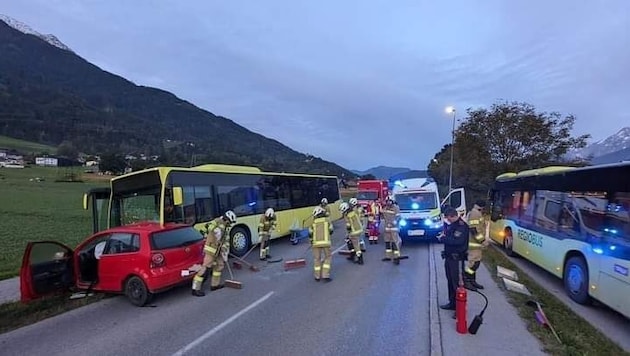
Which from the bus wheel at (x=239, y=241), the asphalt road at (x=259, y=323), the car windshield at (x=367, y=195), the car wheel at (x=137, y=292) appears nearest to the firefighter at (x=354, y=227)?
the asphalt road at (x=259, y=323)

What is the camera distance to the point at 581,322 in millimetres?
7469

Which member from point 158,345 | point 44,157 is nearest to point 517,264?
point 158,345

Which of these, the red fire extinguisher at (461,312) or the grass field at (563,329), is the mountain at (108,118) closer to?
the grass field at (563,329)

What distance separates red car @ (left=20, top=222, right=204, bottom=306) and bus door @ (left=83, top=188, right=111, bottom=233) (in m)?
4.05

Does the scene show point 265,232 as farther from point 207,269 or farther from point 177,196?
point 207,269

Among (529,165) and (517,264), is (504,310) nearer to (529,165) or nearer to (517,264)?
(517,264)

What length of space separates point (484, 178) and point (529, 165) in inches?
213

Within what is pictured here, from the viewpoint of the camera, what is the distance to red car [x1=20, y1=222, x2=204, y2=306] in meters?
8.65

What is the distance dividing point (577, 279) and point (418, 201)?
324 inches

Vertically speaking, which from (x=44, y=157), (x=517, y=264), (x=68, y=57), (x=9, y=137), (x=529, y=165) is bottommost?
(x=517, y=264)

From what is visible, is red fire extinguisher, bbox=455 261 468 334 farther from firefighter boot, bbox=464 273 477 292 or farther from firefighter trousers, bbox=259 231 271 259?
firefighter trousers, bbox=259 231 271 259

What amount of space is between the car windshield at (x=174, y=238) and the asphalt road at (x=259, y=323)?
1.14m

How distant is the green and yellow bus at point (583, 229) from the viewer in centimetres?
756

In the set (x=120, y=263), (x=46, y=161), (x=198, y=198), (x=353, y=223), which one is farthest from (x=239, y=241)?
(x=46, y=161)
